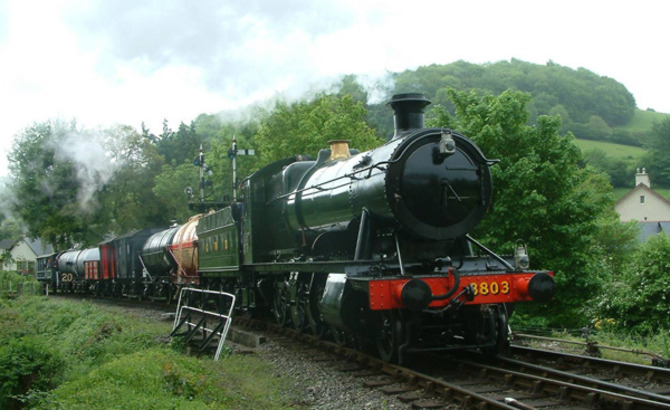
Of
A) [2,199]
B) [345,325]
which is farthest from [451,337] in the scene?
[2,199]

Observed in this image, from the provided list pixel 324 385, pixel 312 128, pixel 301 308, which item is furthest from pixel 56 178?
pixel 324 385

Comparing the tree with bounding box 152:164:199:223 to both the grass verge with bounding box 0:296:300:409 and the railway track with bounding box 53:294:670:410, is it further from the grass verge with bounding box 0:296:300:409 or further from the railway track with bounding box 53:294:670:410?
the railway track with bounding box 53:294:670:410

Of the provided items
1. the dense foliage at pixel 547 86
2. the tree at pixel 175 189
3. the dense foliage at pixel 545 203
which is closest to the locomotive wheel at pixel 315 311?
the dense foliage at pixel 545 203

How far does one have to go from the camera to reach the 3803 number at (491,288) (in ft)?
28.8

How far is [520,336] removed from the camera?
11367mm

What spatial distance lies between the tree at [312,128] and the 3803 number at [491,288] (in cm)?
2377

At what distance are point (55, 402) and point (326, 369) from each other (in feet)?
12.1

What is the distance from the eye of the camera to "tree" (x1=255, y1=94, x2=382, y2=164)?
33.2 metres

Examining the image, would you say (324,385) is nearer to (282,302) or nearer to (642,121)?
(282,302)

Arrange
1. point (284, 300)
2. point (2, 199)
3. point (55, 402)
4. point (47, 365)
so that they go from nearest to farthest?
point (55, 402) < point (47, 365) < point (284, 300) < point (2, 199)

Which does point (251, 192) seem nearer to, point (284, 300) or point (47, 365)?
point (284, 300)

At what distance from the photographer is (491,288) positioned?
8875 mm

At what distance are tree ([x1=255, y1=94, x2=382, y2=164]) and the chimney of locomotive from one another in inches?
858

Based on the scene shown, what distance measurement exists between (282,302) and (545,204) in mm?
10340
